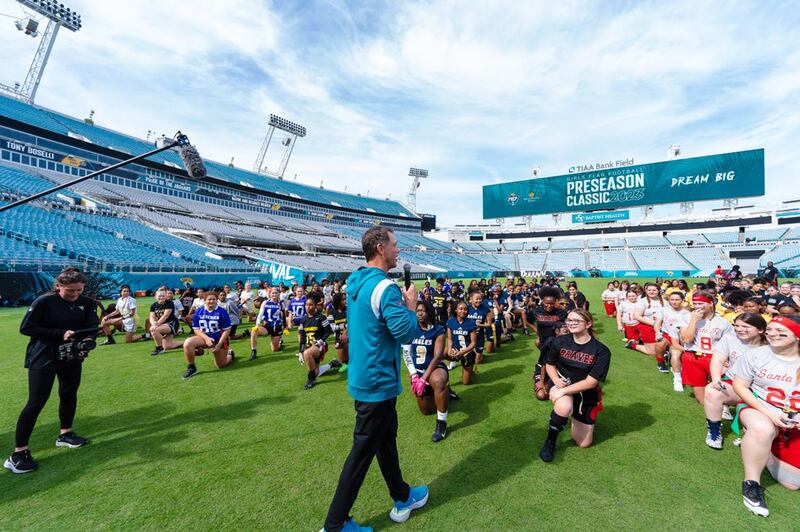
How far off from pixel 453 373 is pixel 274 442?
13.0ft

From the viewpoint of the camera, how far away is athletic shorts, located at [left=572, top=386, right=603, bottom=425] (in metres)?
3.99

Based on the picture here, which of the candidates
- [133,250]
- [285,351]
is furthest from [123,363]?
[133,250]

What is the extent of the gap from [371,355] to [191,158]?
4626 millimetres

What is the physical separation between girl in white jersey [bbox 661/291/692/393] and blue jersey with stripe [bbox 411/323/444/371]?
425cm

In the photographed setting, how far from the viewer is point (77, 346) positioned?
3.86 m

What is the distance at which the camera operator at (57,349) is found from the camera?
3.61 meters

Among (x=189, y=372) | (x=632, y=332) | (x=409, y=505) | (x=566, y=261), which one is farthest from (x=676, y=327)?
(x=566, y=261)

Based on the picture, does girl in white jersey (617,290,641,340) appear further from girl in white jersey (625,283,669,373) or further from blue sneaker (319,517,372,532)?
A: blue sneaker (319,517,372,532)

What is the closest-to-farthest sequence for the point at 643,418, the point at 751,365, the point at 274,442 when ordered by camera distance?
the point at 751,365 → the point at 274,442 → the point at 643,418

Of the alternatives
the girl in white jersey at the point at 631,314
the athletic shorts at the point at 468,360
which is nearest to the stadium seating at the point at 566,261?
the girl in white jersey at the point at 631,314

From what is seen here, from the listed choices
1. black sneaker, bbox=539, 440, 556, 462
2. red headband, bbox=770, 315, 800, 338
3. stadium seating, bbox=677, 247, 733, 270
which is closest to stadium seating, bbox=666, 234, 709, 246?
stadium seating, bbox=677, 247, 733, 270

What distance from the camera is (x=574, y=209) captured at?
157 feet

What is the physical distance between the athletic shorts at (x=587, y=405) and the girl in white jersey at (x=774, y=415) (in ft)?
3.93

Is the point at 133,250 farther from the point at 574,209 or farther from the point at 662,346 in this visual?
the point at 574,209
